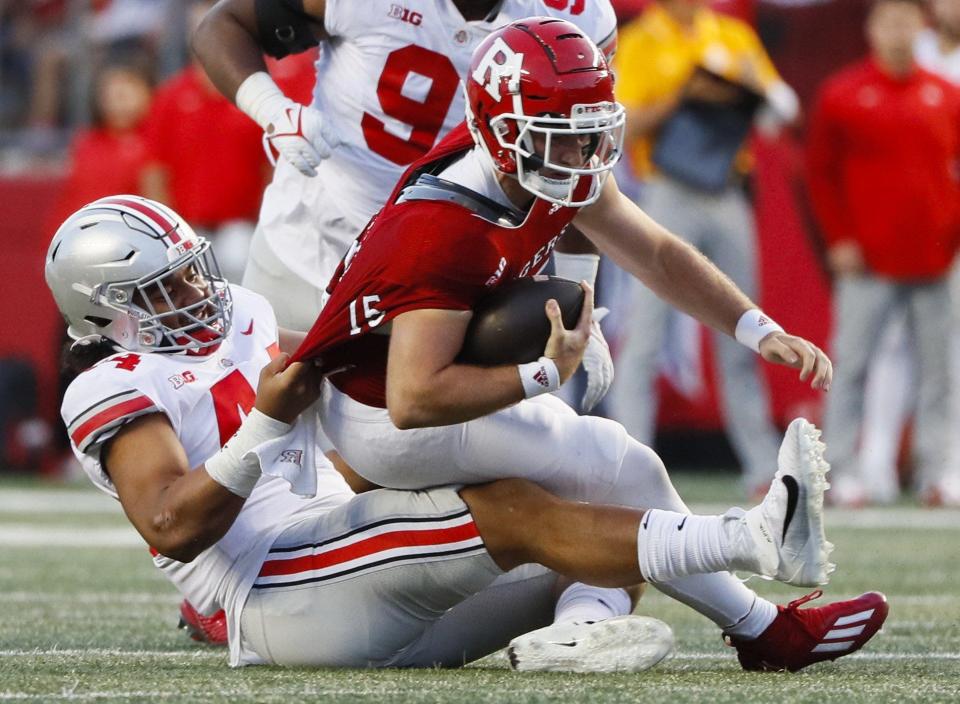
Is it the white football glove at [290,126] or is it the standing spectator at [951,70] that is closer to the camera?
the white football glove at [290,126]

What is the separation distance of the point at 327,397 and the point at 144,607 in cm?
142

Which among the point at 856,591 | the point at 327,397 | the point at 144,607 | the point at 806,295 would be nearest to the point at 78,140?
the point at 806,295

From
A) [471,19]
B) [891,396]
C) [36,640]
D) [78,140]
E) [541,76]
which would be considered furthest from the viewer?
[78,140]

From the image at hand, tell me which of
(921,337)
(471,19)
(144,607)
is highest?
(471,19)

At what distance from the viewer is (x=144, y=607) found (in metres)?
4.22

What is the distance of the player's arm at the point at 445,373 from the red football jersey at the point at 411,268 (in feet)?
0.13

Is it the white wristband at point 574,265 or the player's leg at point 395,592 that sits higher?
the white wristband at point 574,265

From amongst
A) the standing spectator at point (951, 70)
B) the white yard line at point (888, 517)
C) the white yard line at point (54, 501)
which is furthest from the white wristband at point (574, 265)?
the standing spectator at point (951, 70)

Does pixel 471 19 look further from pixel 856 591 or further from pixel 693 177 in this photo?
pixel 693 177

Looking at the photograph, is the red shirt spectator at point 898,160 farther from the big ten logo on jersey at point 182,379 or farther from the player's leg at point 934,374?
the big ten logo on jersey at point 182,379

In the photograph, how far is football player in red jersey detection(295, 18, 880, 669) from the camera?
274cm

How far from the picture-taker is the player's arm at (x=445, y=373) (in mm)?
2717

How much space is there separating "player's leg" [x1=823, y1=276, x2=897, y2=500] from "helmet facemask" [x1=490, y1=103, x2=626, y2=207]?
4244 millimetres

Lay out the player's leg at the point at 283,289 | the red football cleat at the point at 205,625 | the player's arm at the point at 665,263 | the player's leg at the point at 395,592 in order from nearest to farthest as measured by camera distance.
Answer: the player's leg at the point at 395,592
the player's arm at the point at 665,263
the red football cleat at the point at 205,625
the player's leg at the point at 283,289
